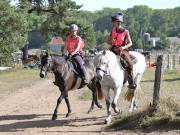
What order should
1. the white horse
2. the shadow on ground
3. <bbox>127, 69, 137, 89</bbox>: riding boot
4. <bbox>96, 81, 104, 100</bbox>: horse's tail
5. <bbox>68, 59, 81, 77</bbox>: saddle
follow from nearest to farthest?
the white horse
the shadow on ground
<bbox>127, 69, 137, 89</bbox>: riding boot
<bbox>68, 59, 81, 77</bbox>: saddle
<bbox>96, 81, 104, 100</bbox>: horse's tail

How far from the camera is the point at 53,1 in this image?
198ft

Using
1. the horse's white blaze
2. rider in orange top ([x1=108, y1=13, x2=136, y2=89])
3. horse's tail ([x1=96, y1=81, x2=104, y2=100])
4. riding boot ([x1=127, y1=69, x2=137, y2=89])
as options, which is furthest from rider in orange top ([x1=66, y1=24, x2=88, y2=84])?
the horse's white blaze

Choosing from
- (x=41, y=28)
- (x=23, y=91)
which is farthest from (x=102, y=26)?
(x=23, y=91)

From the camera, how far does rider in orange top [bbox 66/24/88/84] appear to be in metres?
14.0

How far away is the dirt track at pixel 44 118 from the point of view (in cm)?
1182

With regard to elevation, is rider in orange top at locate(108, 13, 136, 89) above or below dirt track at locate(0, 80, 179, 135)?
above

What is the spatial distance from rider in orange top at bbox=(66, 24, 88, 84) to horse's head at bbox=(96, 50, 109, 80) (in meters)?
2.11

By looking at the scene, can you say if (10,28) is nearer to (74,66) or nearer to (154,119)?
(74,66)

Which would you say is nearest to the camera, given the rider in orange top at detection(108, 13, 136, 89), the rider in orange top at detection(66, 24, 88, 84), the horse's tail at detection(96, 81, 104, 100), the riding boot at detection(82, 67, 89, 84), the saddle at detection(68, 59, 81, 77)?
the rider in orange top at detection(108, 13, 136, 89)

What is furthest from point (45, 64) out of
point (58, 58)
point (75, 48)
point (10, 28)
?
point (10, 28)

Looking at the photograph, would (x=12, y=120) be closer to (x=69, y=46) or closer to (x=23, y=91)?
(x=69, y=46)

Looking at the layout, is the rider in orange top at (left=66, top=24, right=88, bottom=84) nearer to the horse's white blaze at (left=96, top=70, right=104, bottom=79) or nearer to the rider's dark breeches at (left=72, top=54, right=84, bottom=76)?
the rider's dark breeches at (left=72, top=54, right=84, bottom=76)

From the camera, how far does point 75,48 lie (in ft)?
46.3

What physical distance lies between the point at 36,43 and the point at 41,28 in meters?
81.7
